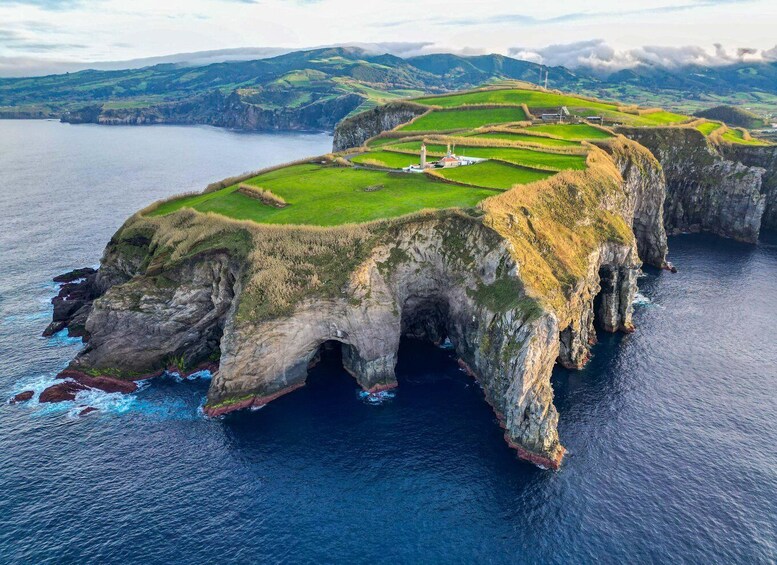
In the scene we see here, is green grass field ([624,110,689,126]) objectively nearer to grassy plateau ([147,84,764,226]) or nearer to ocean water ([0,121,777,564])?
grassy plateau ([147,84,764,226])

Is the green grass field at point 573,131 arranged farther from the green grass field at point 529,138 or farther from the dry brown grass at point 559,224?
the dry brown grass at point 559,224

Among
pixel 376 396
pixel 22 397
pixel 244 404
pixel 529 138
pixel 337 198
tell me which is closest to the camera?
pixel 244 404

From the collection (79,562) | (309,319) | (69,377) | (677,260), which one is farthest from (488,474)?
(677,260)

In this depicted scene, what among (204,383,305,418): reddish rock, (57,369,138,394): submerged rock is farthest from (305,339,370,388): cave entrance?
(57,369,138,394): submerged rock

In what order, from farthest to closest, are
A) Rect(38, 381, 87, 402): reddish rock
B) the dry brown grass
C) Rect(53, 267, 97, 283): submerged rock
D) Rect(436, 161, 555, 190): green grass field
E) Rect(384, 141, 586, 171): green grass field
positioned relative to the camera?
1. Rect(53, 267, 97, 283): submerged rock
2. Rect(384, 141, 586, 171): green grass field
3. Rect(436, 161, 555, 190): green grass field
4. the dry brown grass
5. Rect(38, 381, 87, 402): reddish rock

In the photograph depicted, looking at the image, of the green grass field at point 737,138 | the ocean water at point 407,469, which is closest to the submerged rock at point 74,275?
the ocean water at point 407,469

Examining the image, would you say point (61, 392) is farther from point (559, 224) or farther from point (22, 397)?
point (559, 224)

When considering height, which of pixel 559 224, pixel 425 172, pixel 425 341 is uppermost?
pixel 425 172

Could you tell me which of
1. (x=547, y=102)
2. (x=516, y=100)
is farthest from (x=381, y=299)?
(x=516, y=100)
